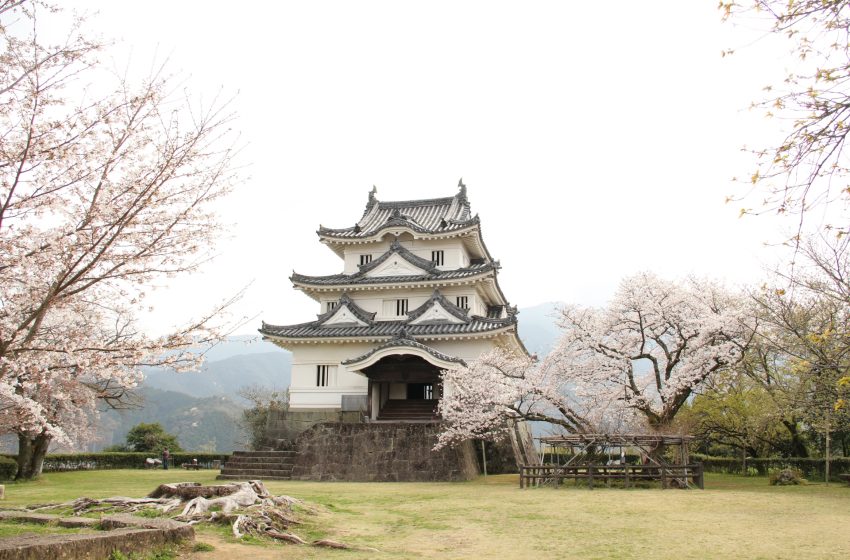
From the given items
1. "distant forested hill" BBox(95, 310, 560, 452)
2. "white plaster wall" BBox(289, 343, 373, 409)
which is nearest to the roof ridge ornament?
"white plaster wall" BBox(289, 343, 373, 409)

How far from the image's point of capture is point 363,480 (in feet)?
71.3

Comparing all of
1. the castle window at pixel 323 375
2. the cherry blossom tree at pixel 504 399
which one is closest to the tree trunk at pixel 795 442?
the cherry blossom tree at pixel 504 399

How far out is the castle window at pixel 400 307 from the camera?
29.3 metres

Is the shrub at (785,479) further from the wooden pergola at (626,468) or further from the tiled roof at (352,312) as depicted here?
the tiled roof at (352,312)

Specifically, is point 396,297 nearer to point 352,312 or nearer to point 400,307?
point 400,307

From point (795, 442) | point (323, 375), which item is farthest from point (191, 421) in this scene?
point (795, 442)

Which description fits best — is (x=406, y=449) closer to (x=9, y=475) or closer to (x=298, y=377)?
(x=298, y=377)

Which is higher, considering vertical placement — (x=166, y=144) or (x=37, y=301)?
(x=166, y=144)

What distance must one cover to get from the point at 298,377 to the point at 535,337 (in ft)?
517

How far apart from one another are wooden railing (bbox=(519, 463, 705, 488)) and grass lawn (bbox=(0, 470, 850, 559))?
829mm

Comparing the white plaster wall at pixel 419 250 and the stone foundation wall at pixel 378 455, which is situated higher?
the white plaster wall at pixel 419 250

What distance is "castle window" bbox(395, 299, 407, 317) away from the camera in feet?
96.3

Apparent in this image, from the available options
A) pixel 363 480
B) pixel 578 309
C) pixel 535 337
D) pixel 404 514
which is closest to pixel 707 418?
pixel 578 309

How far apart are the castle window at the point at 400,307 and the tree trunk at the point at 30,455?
1502 centimetres
